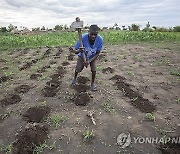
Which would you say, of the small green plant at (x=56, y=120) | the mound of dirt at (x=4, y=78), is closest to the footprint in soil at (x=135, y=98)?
the small green plant at (x=56, y=120)

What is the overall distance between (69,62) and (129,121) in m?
5.91

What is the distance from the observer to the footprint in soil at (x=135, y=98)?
5543 millimetres

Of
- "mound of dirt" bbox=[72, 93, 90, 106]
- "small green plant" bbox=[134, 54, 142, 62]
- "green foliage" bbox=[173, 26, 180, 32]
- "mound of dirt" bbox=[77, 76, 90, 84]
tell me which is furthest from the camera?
"green foliage" bbox=[173, 26, 180, 32]

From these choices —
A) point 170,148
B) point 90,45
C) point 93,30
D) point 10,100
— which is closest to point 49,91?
point 10,100

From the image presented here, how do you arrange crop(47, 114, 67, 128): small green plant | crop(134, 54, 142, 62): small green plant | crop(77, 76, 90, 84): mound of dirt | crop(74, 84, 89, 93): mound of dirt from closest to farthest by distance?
crop(47, 114, 67, 128): small green plant, crop(74, 84, 89, 93): mound of dirt, crop(77, 76, 90, 84): mound of dirt, crop(134, 54, 142, 62): small green plant

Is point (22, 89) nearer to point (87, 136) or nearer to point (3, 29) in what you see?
point (87, 136)

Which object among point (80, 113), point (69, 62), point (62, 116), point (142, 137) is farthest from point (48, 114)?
point (69, 62)

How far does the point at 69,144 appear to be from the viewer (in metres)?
4.24

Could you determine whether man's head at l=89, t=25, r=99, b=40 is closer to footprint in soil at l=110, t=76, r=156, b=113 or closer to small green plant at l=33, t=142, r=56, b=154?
footprint in soil at l=110, t=76, r=156, b=113

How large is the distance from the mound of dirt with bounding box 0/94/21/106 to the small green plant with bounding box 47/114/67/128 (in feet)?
4.37

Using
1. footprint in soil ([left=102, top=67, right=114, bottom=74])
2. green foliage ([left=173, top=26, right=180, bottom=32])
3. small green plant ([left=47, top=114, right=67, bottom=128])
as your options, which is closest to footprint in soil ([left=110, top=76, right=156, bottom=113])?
footprint in soil ([left=102, top=67, right=114, bottom=74])

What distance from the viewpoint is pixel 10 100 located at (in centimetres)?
610

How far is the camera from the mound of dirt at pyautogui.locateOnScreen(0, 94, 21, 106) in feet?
19.5

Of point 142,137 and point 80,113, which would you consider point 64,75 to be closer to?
point 80,113
